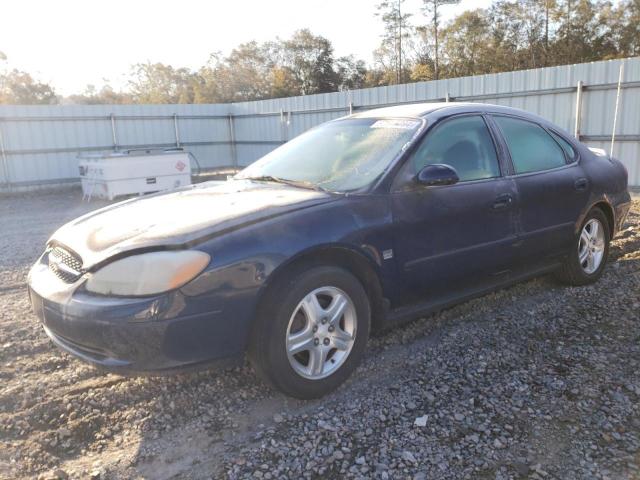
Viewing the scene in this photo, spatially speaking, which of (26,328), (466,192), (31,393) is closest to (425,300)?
(466,192)

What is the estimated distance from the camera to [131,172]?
12711 mm

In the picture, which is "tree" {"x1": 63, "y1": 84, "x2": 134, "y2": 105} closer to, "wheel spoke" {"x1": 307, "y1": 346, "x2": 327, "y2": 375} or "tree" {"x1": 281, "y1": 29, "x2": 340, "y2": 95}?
"tree" {"x1": 281, "y1": 29, "x2": 340, "y2": 95}

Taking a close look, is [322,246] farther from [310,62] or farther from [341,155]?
[310,62]

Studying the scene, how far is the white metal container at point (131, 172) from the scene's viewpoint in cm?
1252

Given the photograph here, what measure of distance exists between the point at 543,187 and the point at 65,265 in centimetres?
337

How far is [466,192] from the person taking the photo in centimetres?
361

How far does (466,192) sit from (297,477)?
215 centimetres

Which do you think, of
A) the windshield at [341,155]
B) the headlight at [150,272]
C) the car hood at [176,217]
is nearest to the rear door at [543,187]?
the windshield at [341,155]

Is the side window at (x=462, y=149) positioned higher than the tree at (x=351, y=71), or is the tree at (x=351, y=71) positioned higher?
the tree at (x=351, y=71)

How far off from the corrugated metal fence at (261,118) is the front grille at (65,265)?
1072cm

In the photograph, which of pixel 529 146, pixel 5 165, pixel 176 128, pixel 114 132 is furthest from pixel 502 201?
pixel 176 128

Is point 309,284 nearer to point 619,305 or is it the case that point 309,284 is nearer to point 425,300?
point 425,300

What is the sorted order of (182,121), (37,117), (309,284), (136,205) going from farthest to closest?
(182,121)
(37,117)
(136,205)
(309,284)

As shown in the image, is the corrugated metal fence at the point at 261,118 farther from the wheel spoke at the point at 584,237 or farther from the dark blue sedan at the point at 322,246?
the dark blue sedan at the point at 322,246
